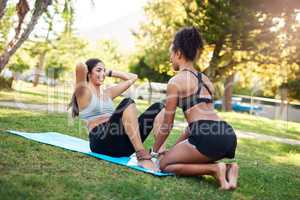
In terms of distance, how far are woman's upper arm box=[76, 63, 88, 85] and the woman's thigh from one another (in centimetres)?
154

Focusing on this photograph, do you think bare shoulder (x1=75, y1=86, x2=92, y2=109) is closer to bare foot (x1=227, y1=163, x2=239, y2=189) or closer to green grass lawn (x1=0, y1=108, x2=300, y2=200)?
green grass lawn (x1=0, y1=108, x2=300, y2=200)

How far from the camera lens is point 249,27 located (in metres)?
17.9

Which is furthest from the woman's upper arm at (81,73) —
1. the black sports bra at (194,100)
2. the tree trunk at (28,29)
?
the tree trunk at (28,29)

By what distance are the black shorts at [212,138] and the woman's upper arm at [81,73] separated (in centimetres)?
168

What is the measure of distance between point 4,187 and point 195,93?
2.00 meters

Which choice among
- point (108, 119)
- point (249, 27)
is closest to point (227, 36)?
point (249, 27)

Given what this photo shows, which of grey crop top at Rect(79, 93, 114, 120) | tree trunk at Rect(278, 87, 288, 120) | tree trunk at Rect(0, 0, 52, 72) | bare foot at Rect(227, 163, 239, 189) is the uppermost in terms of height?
tree trunk at Rect(0, 0, 52, 72)

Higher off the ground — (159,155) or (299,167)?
(159,155)

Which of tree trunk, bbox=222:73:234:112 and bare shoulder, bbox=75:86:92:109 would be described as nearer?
bare shoulder, bbox=75:86:92:109

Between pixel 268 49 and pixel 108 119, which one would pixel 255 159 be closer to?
pixel 108 119

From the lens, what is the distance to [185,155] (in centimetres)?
414

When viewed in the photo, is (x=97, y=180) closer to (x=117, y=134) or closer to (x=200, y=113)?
(x=117, y=134)

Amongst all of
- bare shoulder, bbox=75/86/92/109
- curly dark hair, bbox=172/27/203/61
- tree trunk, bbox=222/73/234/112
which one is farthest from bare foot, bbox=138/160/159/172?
tree trunk, bbox=222/73/234/112

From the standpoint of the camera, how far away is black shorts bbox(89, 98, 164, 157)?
4.61 metres
